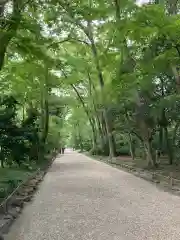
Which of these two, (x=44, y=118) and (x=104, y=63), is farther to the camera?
(x=44, y=118)

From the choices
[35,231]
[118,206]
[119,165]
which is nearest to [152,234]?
[35,231]

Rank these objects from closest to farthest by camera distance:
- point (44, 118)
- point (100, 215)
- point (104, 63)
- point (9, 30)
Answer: point (100, 215)
point (9, 30)
point (104, 63)
point (44, 118)

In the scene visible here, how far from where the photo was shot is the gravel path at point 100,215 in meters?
8.28

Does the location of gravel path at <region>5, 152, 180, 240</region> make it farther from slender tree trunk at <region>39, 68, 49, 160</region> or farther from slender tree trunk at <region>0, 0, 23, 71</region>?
slender tree trunk at <region>39, 68, 49, 160</region>

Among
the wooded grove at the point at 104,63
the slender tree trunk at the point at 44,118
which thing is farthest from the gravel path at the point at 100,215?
the slender tree trunk at the point at 44,118

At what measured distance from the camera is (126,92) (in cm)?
2250

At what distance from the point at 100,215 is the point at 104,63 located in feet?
33.7

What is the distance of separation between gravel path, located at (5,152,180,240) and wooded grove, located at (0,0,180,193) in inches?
177

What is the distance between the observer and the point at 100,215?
10266 millimetres

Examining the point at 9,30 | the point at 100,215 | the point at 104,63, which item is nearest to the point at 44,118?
the point at 104,63

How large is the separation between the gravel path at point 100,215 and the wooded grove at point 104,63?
449 cm

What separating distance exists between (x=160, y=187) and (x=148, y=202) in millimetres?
3804

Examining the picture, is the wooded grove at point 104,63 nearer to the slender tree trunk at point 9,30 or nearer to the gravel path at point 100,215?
the slender tree trunk at point 9,30

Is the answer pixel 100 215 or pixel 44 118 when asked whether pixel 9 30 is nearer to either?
pixel 100 215
